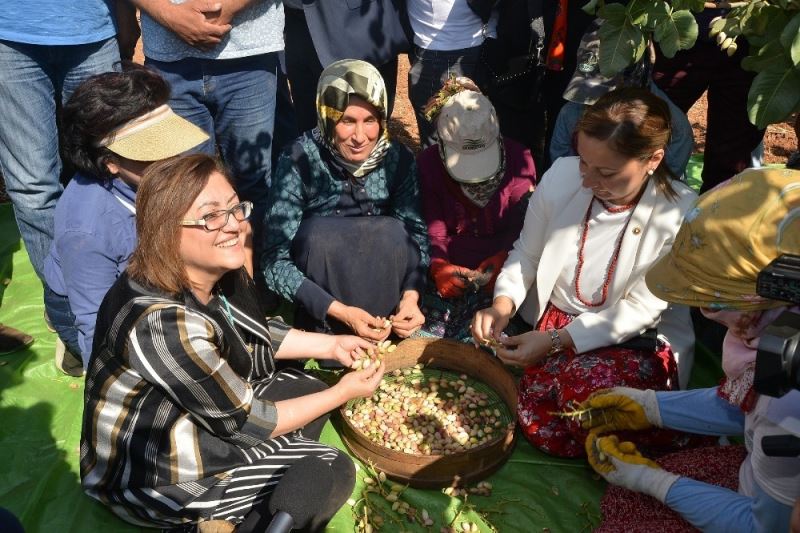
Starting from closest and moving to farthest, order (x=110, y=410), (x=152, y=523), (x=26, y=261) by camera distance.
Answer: (x=110, y=410) < (x=152, y=523) < (x=26, y=261)

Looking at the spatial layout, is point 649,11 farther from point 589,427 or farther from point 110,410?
point 110,410

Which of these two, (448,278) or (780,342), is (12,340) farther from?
(780,342)

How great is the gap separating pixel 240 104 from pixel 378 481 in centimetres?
198

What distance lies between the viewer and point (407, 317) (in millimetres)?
3328

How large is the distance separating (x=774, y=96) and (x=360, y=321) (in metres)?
1.78

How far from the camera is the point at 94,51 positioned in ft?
11.3

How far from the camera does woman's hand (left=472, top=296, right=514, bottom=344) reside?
3.07 meters

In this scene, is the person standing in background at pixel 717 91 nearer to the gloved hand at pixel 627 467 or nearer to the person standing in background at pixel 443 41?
the person standing in background at pixel 443 41

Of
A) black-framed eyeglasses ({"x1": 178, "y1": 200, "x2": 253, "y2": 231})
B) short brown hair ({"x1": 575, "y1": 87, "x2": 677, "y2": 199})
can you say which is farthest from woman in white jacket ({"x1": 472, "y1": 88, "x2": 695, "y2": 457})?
black-framed eyeglasses ({"x1": 178, "y1": 200, "x2": 253, "y2": 231})

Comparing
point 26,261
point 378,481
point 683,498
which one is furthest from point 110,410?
point 26,261

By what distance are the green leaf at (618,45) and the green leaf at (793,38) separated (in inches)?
17.6

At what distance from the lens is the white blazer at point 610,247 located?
9.70ft

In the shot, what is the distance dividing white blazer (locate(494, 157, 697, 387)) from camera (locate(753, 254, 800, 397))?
1.24 meters

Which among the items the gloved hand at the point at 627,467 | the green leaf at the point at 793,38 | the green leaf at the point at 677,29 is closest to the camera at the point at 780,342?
the green leaf at the point at 793,38
